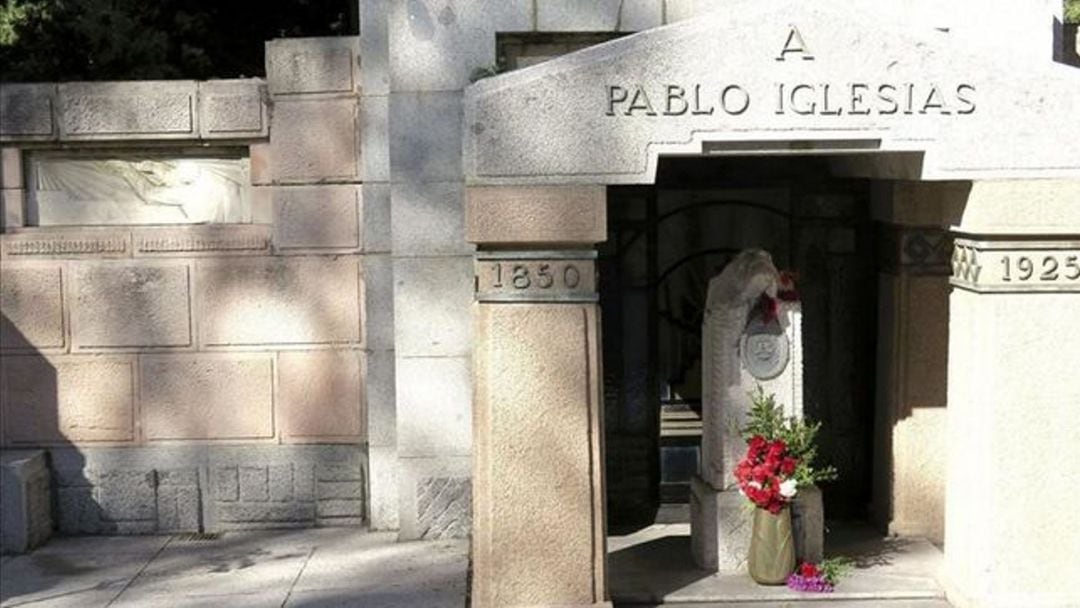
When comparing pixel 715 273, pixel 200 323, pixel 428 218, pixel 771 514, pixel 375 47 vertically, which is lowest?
pixel 771 514

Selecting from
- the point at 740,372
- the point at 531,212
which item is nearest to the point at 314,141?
the point at 531,212

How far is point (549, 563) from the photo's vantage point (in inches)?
317

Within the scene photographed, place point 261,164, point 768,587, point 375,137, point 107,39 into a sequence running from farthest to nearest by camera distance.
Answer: point 107,39
point 261,164
point 375,137
point 768,587

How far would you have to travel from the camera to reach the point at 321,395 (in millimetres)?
10383

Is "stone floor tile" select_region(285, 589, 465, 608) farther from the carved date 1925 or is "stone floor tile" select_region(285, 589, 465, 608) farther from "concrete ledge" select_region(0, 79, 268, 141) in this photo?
the carved date 1925

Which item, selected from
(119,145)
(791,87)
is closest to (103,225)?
(119,145)

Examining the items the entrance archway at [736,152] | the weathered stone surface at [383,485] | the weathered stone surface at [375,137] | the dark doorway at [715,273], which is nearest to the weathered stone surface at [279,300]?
the weathered stone surface at [375,137]

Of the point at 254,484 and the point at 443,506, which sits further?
the point at 254,484

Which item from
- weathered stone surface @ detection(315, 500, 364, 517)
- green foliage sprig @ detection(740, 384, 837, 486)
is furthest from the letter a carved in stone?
weathered stone surface @ detection(315, 500, 364, 517)

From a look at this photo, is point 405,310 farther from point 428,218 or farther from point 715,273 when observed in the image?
point 715,273

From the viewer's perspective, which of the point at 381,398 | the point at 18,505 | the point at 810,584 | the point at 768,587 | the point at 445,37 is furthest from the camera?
the point at 381,398

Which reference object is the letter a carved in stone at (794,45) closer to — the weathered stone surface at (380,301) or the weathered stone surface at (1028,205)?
the weathered stone surface at (1028,205)

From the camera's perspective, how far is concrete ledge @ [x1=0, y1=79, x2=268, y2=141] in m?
10.2

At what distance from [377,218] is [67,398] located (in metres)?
2.51
